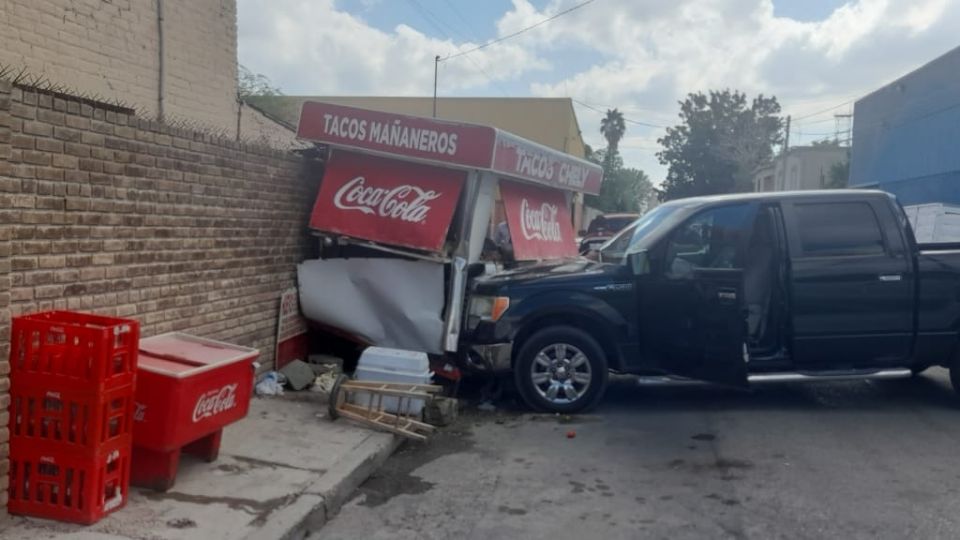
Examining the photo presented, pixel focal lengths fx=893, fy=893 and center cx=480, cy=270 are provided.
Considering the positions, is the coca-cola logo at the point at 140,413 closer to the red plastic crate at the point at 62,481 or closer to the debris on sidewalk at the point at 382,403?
the red plastic crate at the point at 62,481

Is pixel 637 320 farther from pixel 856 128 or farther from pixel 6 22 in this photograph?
pixel 856 128

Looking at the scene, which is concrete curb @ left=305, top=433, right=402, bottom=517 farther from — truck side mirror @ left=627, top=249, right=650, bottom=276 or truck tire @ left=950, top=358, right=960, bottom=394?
truck tire @ left=950, top=358, right=960, bottom=394

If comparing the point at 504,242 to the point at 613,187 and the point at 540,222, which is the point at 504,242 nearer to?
the point at 540,222

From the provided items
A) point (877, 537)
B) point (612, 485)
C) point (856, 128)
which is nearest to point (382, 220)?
point (612, 485)

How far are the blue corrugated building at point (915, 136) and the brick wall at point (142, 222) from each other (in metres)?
20.5

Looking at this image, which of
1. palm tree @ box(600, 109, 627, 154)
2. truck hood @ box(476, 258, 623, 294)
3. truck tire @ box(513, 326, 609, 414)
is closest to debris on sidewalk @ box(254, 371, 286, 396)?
truck hood @ box(476, 258, 623, 294)

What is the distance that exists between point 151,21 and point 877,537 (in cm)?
896

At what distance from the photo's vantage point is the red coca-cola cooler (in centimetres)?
512

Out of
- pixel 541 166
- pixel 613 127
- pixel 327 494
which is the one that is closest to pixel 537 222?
pixel 541 166

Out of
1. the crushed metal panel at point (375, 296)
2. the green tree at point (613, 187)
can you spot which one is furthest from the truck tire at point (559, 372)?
the green tree at point (613, 187)

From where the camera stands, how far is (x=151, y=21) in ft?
33.2

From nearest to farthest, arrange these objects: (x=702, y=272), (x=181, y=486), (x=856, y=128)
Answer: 1. (x=181, y=486)
2. (x=702, y=272)
3. (x=856, y=128)

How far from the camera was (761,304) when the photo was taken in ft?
26.7

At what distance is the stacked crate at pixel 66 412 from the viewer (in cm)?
459
